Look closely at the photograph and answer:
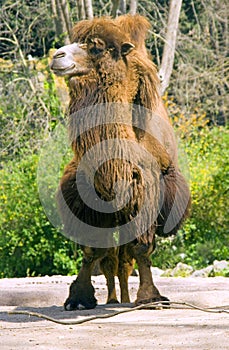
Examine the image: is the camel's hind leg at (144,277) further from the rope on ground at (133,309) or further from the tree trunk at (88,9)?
the tree trunk at (88,9)

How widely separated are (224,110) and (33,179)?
436 inches

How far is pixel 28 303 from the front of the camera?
9.05 metres

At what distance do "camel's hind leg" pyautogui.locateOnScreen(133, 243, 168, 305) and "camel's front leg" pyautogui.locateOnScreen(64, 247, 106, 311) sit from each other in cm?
41

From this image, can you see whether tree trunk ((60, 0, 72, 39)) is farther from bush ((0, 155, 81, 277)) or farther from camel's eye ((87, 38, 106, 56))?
camel's eye ((87, 38, 106, 56))

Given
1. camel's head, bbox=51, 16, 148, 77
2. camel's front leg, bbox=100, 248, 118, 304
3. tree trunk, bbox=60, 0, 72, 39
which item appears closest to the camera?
camel's head, bbox=51, 16, 148, 77

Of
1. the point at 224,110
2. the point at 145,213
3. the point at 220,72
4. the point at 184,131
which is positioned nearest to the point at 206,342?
the point at 145,213

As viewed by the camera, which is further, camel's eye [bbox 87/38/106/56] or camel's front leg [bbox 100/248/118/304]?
camel's front leg [bbox 100/248/118/304]

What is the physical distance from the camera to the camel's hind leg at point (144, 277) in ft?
23.4

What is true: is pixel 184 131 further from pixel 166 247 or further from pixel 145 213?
pixel 145 213

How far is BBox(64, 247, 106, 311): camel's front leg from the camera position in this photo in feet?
24.2

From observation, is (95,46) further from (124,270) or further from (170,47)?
(170,47)

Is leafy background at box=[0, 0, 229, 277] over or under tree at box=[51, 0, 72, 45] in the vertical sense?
under

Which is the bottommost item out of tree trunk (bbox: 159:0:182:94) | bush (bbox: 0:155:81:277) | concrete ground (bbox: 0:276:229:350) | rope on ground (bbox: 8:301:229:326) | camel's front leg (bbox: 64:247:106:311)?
concrete ground (bbox: 0:276:229:350)

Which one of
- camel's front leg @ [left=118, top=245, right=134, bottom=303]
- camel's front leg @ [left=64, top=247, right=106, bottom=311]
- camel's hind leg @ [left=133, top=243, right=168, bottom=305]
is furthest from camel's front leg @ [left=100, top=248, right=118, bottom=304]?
camel's hind leg @ [left=133, top=243, right=168, bottom=305]
